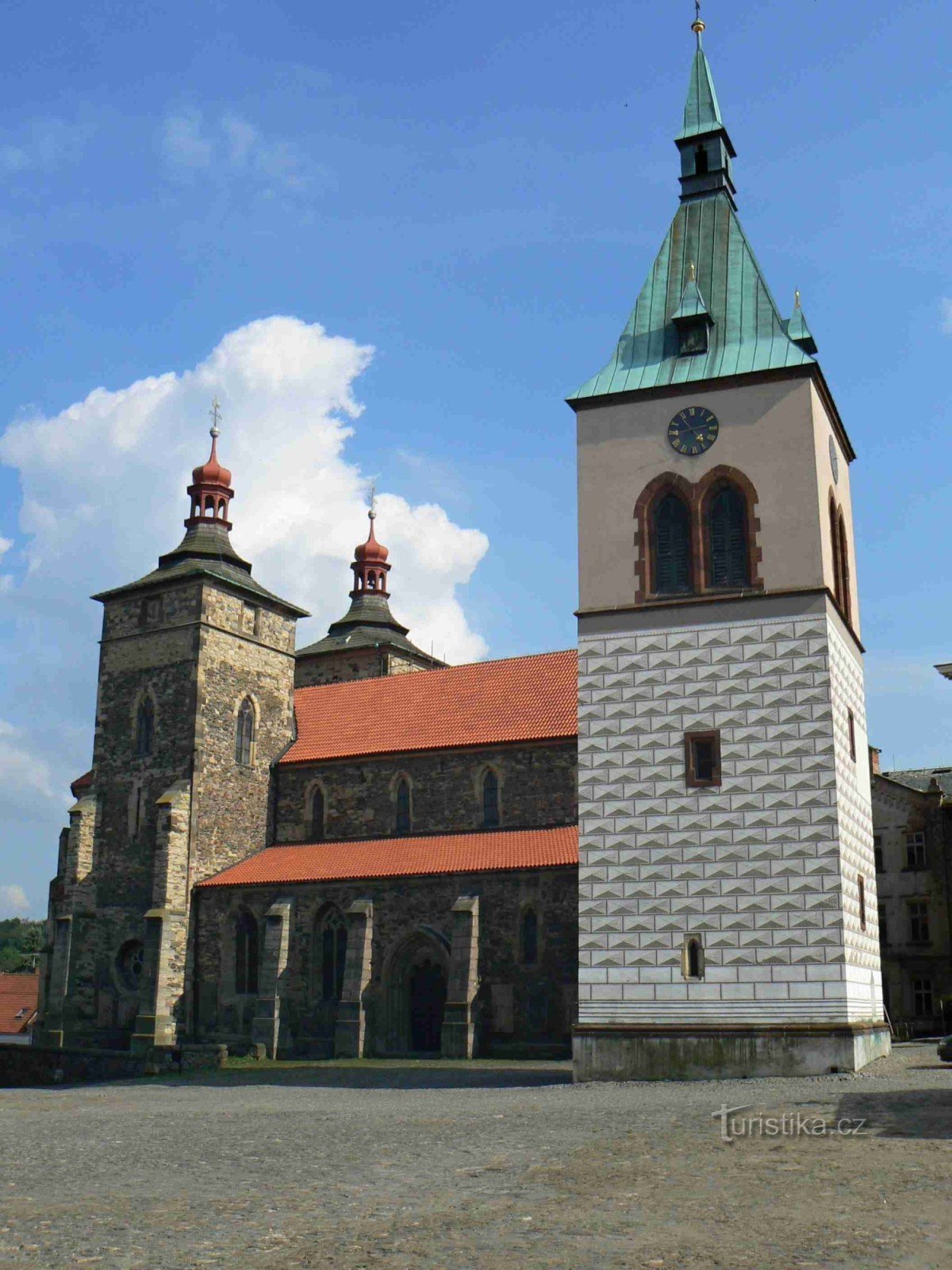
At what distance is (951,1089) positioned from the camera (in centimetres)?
1862

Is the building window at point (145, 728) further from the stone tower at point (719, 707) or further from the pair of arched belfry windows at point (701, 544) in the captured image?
the pair of arched belfry windows at point (701, 544)

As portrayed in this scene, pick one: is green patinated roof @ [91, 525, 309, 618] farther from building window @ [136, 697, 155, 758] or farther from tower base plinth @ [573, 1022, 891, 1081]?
tower base plinth @ [573, 1022, 891, 1081]

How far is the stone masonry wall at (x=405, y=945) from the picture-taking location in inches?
1345

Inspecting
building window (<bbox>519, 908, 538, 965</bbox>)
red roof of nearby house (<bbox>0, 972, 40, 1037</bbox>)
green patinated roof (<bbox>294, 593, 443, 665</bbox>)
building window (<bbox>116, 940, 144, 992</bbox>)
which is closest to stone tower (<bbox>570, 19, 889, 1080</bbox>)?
building window (<bbox>519, 908, 538, 965</bbox>)

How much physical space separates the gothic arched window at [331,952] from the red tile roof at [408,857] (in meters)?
1.26

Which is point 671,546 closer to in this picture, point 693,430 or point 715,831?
point 693,430

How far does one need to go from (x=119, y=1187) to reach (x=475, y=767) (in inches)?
1098

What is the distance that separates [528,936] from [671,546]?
13.2 meters

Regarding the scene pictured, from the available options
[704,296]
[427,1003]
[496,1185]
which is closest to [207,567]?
[427,1003]

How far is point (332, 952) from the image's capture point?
126ft

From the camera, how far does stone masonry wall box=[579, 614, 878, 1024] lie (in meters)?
23.5

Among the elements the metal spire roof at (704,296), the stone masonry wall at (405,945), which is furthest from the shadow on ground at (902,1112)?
the stone masonry wall at (405,945)

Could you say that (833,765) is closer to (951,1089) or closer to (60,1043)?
(951,1089)

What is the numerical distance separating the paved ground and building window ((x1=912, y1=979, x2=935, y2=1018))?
29169 mm
